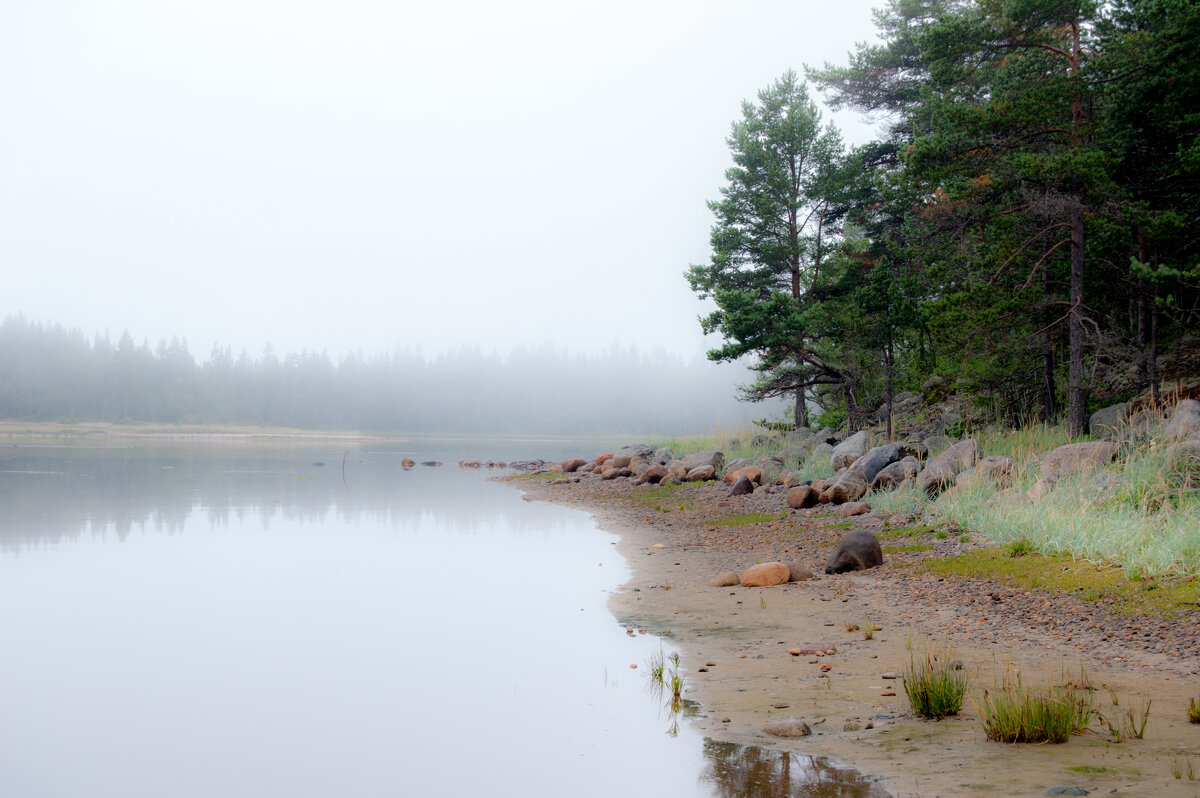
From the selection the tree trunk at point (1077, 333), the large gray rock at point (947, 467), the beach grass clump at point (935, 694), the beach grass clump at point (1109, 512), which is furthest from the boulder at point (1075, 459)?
the beach grass clump at point (935, 694)

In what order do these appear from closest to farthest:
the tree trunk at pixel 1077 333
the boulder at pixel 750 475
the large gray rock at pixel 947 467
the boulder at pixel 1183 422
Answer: the boulder at pixel 1183 422 < the large gray rock at pixel 947 467 < the tree trunk at pixel 1077 333 < the boulder at pixel 750 475

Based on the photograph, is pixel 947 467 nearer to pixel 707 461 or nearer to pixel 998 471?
pixel 998 471

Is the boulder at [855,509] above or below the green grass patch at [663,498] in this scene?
above

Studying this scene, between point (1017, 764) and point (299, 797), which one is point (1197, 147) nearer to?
point (1017, 764)

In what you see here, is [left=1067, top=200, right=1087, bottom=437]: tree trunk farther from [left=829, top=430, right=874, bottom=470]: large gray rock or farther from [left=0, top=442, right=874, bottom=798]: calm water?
[left=0, top=442, right=874, bottom=798]: calm water

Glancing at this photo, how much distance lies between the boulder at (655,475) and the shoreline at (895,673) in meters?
12.5

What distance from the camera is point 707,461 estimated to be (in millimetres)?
23266

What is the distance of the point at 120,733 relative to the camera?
17.5 ft

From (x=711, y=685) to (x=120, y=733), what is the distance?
14.3ft

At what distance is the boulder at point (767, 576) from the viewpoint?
9500mm

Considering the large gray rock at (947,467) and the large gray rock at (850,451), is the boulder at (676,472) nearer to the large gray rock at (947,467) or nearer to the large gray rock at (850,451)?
the large gray rock at (850,451)

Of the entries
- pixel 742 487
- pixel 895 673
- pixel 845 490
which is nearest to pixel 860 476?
pixel 845 490

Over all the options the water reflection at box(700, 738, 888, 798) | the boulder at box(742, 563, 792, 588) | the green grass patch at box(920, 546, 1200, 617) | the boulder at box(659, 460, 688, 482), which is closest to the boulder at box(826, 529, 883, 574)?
the green grass patch at box(920, 546, 1200, 617)

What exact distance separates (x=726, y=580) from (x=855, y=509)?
4.69 m
